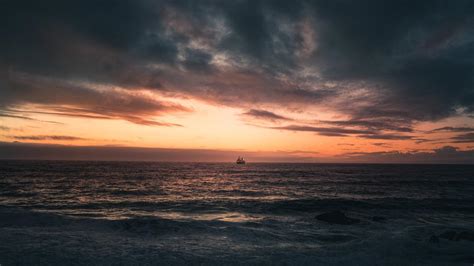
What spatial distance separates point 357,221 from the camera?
2509cm

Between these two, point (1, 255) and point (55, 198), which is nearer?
point (1, 255)

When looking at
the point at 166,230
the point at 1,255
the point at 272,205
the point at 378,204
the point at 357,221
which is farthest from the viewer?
the point at 378,204

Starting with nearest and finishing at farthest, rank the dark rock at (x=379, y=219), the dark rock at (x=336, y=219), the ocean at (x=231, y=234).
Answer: the ocean at (x=231, y=234) < the dark rock at (x=336, y=219) < the dark rock at (x=379, y=219)

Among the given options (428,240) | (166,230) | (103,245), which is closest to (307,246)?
(428,240)

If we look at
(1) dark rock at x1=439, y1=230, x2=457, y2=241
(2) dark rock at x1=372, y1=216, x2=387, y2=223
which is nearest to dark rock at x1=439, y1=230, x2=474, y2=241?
(1) dark rock at x1=439, y1=230, x2=457, y2=241

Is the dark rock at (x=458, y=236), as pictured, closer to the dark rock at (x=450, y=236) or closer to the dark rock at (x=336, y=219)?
the dark rock at (x=450, y=236)

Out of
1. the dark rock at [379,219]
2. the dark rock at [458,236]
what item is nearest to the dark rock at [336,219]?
the dark rock at [379,219]

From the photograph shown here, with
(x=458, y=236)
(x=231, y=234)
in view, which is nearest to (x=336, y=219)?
(x=458, y=236)

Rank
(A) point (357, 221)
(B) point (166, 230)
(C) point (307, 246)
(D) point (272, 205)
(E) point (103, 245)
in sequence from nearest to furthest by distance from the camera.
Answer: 1. (E) point (103, 245)
2. (C) point (307, 246)
3. (B) point (166, 230)
4. (A) point (357, 221)
5. (D) point (272, 205)

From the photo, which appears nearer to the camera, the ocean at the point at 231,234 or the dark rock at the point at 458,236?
the ocean at the point at 231,234

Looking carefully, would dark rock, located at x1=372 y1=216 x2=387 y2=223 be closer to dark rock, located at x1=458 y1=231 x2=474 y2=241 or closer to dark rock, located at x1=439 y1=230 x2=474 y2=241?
dark rock, located at x1=439 y1=230 x2=474 y2=241

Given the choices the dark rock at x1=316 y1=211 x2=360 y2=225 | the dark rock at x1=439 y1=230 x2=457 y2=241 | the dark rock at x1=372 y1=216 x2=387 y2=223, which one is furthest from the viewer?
the dark rock at x1=372 y1=216 x2=387 y2=223

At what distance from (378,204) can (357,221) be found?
516 inches

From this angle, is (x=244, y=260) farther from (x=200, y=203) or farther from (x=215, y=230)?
(x=200, y=203)
